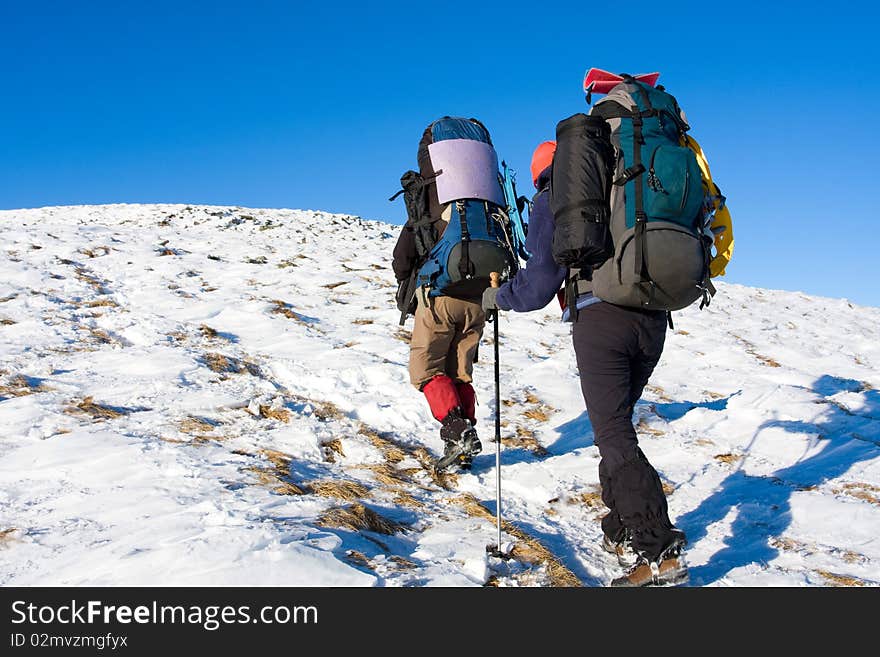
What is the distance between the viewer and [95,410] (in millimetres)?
4980

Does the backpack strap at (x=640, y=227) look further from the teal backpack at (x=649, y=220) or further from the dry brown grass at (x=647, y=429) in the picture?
the dry brown grass at (x=647, y=429)

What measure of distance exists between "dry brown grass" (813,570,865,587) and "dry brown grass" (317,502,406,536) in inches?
92.4

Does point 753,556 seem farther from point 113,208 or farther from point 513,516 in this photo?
point 113,208

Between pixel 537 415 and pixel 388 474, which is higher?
pixel 537 415

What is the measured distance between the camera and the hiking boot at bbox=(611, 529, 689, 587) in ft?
9.95

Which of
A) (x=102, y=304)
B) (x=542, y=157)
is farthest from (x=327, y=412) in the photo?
(x=102, y=304)

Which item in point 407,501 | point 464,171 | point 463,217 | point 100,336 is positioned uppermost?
point 100,336

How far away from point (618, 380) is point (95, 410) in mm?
4141

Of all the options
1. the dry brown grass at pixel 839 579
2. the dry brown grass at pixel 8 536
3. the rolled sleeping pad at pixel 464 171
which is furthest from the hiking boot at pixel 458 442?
the dry brown grass at pixel 8 536

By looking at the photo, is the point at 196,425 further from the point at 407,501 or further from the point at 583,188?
the point at 583,188

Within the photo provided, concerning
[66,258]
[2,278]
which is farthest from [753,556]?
[66,258]

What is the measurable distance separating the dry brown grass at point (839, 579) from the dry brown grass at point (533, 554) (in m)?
1.36
